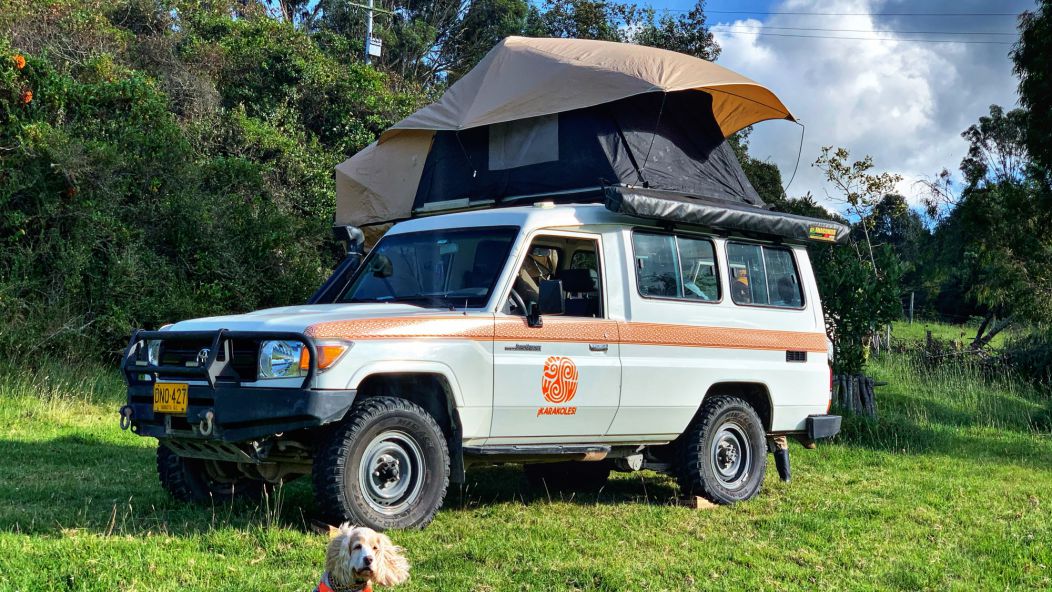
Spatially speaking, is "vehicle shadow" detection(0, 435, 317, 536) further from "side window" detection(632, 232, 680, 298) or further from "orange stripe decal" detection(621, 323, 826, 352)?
"side window" detection(632, 232, 680, 298)

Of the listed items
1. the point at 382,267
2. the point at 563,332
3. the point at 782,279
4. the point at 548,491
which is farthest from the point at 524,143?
the point at 548,491

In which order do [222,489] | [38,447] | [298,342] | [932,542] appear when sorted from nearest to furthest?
[298,342] < [932,542] < [222,489] < [38,447]

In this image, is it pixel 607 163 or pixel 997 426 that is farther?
pixel 997 426

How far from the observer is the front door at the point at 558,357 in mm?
6707

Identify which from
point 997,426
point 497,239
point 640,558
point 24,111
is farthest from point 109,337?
point 997,426

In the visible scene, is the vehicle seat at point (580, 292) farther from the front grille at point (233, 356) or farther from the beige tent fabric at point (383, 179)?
the beige tent fabric at point (383, 179)

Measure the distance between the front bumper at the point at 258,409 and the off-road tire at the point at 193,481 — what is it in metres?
1.08

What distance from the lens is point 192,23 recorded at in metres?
21.4

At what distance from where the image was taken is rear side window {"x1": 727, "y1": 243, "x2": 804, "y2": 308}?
8.41m

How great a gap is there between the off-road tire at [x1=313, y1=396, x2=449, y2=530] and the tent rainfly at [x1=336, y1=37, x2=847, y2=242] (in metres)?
2.70

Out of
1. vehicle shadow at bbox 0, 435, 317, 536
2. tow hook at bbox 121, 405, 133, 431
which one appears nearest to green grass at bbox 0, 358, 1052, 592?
vehicle shadow at bbox 0, 435, 317, 536

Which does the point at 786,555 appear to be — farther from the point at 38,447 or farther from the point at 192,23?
the point at 192,23

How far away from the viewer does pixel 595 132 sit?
349 inches

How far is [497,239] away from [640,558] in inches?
92.7
